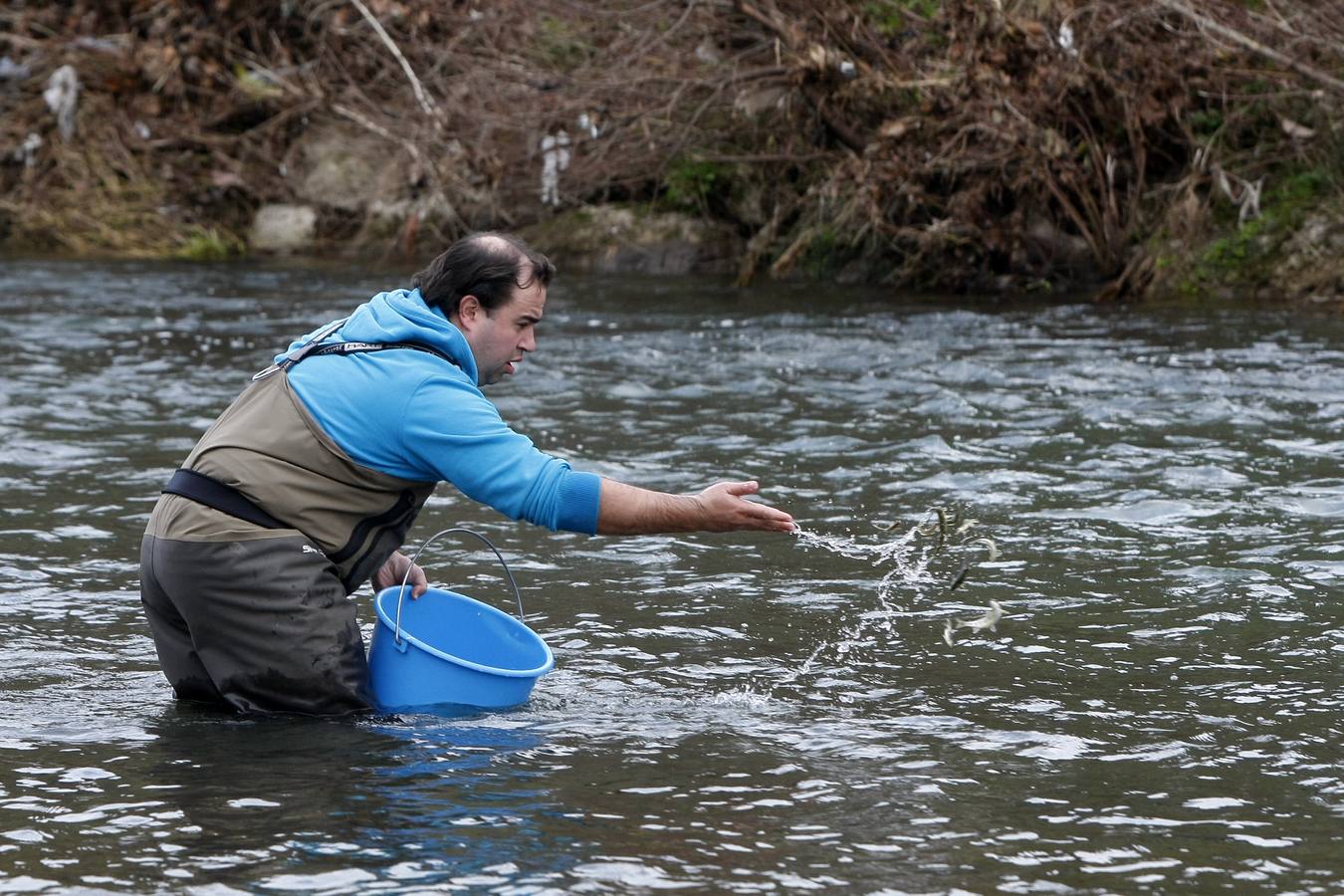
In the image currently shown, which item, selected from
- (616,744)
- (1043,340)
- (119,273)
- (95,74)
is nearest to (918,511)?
(616,744)

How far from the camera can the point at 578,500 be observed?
4719 millimetres

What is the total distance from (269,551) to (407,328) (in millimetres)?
715

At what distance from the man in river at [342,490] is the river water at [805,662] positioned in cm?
24

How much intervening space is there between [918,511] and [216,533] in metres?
3.77

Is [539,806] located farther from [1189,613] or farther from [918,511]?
[918,511]

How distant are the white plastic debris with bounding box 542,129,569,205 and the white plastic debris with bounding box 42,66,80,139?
614 cm

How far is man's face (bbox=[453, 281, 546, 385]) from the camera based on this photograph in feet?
16.4

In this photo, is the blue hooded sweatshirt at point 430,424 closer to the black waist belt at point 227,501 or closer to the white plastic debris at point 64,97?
the black waist belt at point 227,501

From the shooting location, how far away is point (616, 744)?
4.89 metres

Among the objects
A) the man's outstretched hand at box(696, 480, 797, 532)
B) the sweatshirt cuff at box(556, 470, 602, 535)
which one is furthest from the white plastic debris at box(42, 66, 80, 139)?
the man's outstretched hand at box(696, 480, 797, 532)

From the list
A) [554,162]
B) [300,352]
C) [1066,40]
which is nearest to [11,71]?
[554,162]

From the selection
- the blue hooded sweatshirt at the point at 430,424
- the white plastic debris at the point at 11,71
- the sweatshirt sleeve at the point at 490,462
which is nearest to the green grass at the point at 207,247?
the white plastic debris at the point at 11,71

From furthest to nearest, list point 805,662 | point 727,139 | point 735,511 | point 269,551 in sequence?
point 727,139
point 805,662
point 269,551
point 735,511

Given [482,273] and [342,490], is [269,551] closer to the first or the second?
[342,490]
